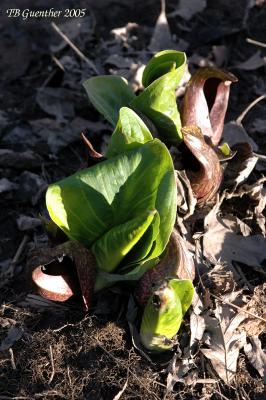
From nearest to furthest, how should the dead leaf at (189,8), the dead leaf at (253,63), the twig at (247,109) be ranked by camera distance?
1. the twig at (247,109)
2. the dead leaf at (253,63)
3. the dead leaf at (189,8)

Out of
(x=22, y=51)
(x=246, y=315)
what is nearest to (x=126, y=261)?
(x=246, y=315)

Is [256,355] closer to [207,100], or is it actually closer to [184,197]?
[184,197]

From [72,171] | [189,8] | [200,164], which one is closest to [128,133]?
[200,164]

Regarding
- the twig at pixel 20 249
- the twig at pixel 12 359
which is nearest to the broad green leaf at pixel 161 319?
the twig at pixel 12 359

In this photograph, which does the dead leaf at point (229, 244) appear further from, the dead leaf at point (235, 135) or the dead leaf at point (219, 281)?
the dead leaf at point (235, 135)

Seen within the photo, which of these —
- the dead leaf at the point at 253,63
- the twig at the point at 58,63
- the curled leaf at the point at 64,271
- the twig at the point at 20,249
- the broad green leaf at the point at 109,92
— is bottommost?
the twig at the point at 20,249

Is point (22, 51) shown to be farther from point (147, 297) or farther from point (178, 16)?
point (147, 297)

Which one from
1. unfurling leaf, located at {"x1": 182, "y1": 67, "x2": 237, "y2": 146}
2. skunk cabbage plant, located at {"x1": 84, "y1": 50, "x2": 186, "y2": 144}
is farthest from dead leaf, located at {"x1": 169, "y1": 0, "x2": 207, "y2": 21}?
skunk cabbage plant, located at {"x1": 84, "y1": 50, "x2": 186, "y2": 144}
